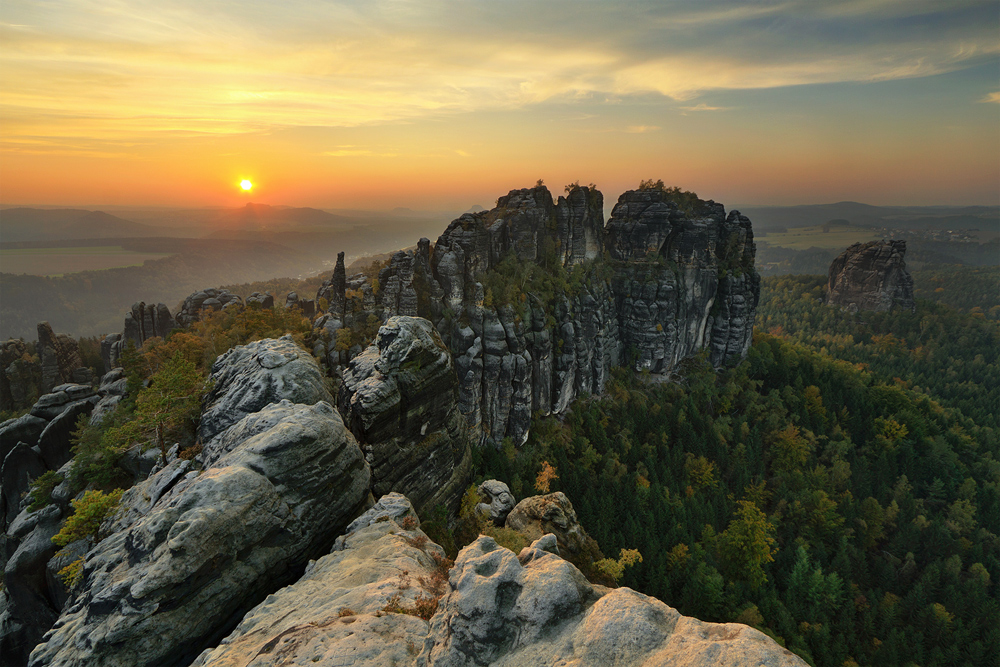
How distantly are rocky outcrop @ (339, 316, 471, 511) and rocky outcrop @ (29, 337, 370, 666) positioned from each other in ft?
11.6

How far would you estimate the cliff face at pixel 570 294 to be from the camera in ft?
163

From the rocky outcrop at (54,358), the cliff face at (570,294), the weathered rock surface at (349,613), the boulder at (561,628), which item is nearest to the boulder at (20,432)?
the cliff face at (570,294)

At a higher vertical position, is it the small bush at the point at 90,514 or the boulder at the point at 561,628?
the boulder at the point at 561,628

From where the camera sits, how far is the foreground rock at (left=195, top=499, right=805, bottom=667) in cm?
820

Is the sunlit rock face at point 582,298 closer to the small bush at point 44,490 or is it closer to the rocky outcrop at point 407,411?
the rocky outcrop at point 407,411

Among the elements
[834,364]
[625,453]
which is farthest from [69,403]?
[834,364]

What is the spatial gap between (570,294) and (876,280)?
408 feet

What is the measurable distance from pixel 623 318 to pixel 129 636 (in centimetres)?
7166

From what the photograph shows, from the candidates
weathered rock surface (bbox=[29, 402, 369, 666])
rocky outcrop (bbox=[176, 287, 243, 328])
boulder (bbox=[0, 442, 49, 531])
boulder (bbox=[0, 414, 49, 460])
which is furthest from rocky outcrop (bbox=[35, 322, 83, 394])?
weathered rock surface (bbox=[29, 402, 369, 666])

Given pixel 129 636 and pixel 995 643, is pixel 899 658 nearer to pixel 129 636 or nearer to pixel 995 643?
pixel 995 643

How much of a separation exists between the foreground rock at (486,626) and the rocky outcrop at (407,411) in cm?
874

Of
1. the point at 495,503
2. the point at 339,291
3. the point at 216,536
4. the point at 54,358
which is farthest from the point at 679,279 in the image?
the point at 54,358

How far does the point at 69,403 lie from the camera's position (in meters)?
34.0

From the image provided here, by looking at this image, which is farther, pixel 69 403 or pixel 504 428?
pixel 504 428
